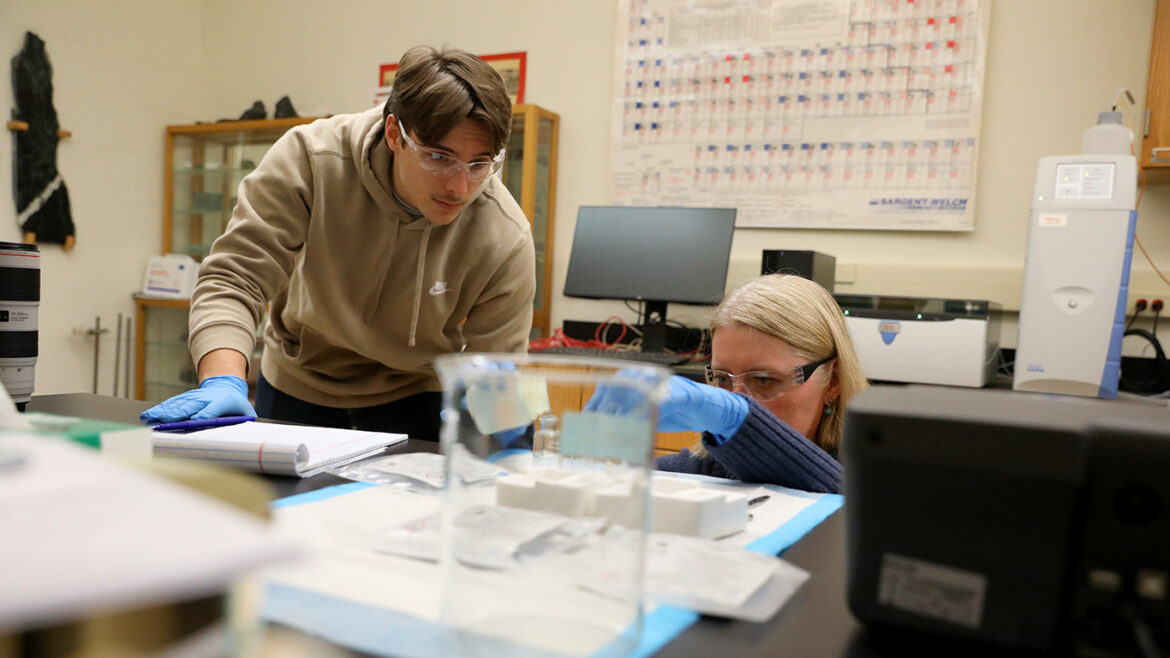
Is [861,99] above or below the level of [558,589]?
above

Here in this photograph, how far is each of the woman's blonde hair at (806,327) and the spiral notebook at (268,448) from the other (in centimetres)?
56

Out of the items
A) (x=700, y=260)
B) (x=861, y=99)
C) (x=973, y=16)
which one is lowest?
(x=700, y=260)

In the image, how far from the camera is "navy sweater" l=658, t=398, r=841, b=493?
3.06ft

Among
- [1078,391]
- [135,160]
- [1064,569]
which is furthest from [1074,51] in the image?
[135,160]

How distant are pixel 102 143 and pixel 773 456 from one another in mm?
3683

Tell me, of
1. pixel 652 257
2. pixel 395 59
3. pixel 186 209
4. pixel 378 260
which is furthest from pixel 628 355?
pixel 186 209

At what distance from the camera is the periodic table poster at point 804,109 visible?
2746 millimetres

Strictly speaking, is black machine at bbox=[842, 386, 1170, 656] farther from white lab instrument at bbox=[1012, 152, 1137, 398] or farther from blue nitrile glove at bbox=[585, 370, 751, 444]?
white lab instrument at bbox=[1012, 152, 1137, 398]

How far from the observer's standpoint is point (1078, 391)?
2.11 meters

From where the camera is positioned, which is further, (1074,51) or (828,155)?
(828,155)

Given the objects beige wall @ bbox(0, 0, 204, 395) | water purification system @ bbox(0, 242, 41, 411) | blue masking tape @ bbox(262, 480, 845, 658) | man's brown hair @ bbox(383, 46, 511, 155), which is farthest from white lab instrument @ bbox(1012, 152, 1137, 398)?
beige wall @ bbox(0, 0, 204, 395)

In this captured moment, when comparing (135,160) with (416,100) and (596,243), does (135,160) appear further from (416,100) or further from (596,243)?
(416,100)

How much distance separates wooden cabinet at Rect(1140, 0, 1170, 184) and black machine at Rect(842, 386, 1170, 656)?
2184 mm

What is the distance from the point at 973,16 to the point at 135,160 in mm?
3483
